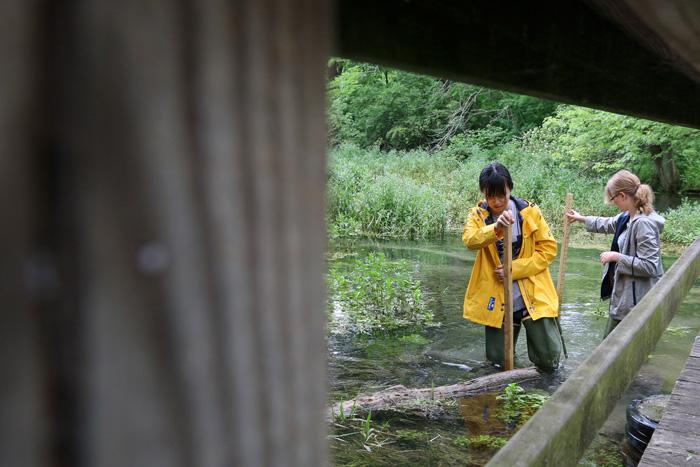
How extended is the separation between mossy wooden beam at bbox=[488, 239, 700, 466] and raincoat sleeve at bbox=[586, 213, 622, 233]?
6.13ft

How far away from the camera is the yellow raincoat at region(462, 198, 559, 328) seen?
496cm

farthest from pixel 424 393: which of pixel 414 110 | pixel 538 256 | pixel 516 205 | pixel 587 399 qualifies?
pixel 414 110

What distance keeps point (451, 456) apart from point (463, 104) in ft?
74.0

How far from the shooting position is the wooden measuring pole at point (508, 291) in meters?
4.76

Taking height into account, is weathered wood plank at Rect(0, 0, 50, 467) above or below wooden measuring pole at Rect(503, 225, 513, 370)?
above

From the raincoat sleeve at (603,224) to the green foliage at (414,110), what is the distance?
18221mm

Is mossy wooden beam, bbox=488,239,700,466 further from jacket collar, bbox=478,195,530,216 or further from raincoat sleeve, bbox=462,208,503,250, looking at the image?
jacket collar, bbox=478,195,530,216

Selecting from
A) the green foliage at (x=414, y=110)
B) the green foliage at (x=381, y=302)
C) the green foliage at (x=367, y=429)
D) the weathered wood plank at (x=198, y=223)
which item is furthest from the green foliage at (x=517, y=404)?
the green foliage at (x=414, y=110)

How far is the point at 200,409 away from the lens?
267mm

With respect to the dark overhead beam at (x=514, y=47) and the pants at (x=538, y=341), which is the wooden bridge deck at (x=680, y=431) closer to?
the pants at (x=538, y=341)

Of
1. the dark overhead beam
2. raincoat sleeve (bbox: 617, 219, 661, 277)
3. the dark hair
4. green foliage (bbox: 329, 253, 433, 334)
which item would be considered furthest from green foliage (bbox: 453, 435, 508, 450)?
the dark overhead beam

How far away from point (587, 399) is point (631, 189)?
2947mm

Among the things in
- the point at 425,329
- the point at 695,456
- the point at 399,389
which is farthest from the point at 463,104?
the point at 695,456

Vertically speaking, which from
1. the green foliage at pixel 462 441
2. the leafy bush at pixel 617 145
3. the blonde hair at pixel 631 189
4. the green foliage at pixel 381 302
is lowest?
the green foliage at pixel 462 441
